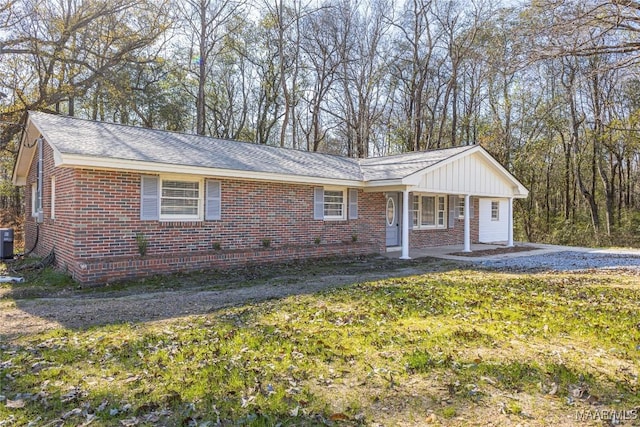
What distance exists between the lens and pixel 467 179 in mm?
14914

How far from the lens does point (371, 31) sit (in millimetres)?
26344

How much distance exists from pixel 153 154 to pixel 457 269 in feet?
26.7

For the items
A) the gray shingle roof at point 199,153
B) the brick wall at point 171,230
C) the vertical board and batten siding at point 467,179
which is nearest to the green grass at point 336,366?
the brick wall at point 171,230

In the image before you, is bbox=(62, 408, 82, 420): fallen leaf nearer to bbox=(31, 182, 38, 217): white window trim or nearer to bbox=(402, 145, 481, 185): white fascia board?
bbox=(402, 145, 481, 185): white fascia board

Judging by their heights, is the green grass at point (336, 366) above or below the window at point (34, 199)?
below

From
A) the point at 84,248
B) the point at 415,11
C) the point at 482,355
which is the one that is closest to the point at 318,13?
the point at 415,11

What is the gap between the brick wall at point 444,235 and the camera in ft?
52.3

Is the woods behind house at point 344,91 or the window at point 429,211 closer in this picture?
the window at point 429,211

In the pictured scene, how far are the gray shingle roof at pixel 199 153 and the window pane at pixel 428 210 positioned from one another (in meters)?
1.84

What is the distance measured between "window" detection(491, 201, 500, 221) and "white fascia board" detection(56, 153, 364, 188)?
1034 centimetres

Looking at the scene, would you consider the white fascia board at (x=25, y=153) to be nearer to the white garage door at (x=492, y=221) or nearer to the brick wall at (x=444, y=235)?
the brick wall at (x=444, y=235)

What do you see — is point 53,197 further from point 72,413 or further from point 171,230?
point 72,413

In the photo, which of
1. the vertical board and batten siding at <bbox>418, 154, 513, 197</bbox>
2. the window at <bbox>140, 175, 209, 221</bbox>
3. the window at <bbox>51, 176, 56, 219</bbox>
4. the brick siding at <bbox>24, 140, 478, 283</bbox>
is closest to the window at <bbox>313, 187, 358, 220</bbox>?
the brick siding at <bbox>24, 140, 478, 283</bbox>

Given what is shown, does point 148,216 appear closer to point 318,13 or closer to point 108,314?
point 108,314
